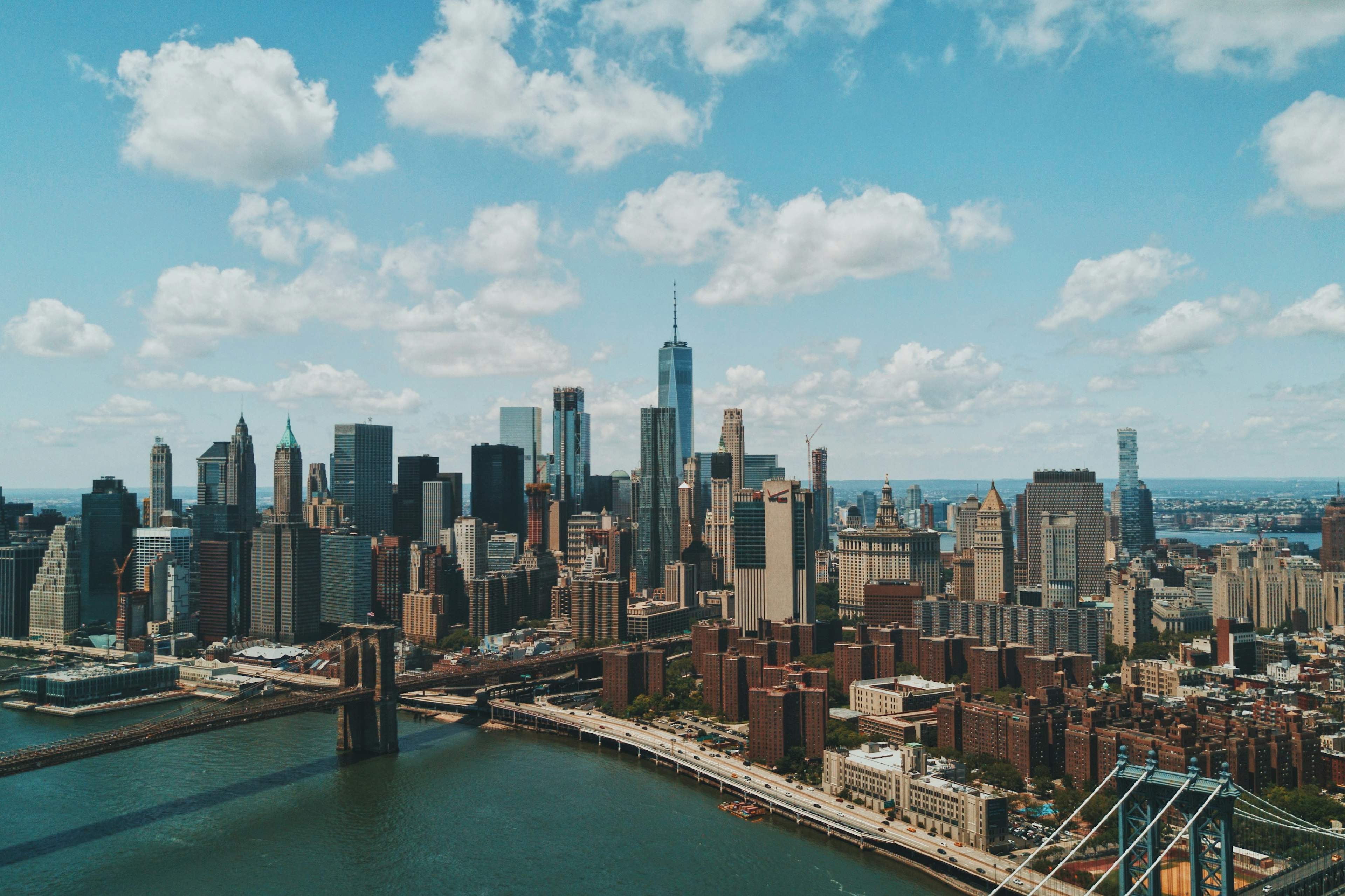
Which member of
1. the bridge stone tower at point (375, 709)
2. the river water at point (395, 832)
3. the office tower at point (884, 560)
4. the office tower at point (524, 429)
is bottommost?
the river water at point (395, 832)

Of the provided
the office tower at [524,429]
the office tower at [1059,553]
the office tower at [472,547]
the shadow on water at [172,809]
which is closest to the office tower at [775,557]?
the office tower at [1059,553]

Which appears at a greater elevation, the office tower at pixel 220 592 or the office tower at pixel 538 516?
the office tower at pixel 538 516

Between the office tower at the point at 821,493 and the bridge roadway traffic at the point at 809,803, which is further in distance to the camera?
the office tower at the point at 821,493

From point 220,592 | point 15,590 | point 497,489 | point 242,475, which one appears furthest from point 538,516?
point 15,590

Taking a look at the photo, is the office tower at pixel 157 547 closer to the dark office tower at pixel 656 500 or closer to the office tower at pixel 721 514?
the dark office tower at pixel 656 500

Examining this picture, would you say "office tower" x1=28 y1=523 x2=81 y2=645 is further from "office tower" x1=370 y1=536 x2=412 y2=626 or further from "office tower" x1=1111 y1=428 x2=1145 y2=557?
"office tower" x1=1111 y1=428 x2=1145 y2=557

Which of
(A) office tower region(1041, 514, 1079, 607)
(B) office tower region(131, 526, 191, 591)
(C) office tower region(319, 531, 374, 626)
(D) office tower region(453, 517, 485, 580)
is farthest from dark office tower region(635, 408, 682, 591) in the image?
(B) office tower region(131, 526, 191, 591)

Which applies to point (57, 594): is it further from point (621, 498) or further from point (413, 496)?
point (621, 498)
